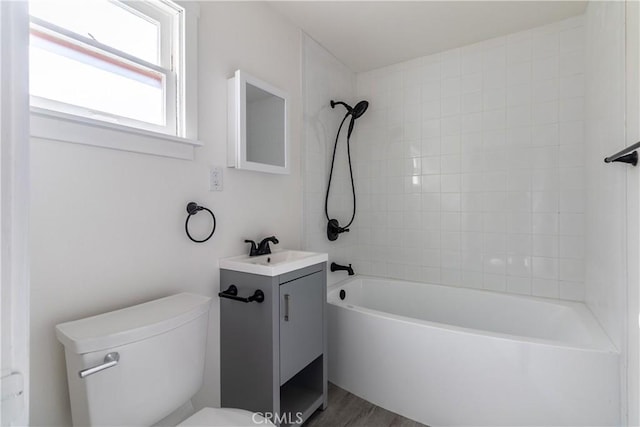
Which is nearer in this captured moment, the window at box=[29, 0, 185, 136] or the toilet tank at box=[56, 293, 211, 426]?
the toilet tank at box=[56, 293, 211, 426]

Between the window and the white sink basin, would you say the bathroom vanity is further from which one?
the window

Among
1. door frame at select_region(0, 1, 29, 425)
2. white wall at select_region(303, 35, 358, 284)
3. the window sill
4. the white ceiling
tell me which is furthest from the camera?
white wall at select_region(303, 35, 358, 284)

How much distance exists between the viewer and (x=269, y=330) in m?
1.44

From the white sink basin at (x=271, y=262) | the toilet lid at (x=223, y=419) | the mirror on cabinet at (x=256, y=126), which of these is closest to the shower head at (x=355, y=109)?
the mirror on cabinet at (x=256, y=126)

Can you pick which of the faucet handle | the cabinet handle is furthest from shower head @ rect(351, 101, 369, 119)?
the cabinet handle

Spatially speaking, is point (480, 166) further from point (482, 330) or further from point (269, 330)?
point (269, 330)

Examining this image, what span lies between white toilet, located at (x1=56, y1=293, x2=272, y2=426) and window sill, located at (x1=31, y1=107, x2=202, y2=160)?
2.05 feet

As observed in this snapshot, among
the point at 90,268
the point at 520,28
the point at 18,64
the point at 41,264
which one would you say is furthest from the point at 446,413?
the point at 520,28

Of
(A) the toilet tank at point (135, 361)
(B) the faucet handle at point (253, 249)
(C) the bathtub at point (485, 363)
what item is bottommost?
(C) the bathtub at point (485, 363)

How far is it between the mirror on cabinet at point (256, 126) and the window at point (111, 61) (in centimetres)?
27

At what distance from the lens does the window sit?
1112 mm

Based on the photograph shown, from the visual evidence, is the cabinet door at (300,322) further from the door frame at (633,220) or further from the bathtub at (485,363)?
the door frame at (633,220)

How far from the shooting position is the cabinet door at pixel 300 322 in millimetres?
1510

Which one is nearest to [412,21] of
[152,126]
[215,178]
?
[215,178]
